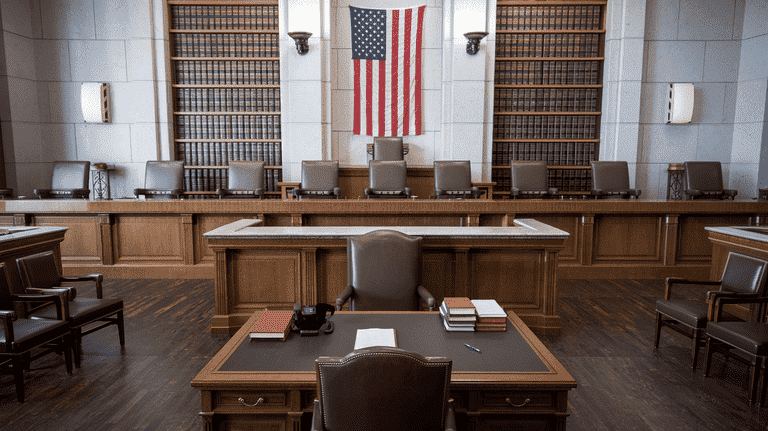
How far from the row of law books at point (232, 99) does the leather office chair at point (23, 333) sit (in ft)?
15.0

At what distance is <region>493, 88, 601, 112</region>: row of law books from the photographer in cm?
670

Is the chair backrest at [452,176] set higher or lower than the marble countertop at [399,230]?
higher

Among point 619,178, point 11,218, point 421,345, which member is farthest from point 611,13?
point 11,218

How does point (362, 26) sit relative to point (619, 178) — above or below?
above

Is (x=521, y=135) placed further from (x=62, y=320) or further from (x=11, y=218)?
(x=11, y=218)

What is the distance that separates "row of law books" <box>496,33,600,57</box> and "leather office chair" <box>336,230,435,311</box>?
513 centimetres

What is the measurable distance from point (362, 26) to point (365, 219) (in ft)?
11.9

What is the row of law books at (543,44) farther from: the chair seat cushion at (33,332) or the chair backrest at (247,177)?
the chair seat cushion at (33,332)

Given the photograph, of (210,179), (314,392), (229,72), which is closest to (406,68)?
(229,72)

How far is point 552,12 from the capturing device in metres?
6.55

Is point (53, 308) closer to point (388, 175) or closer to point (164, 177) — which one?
point (164, 177)

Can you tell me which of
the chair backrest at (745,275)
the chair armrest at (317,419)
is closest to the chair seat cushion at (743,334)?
the chair backrest at (745,275)

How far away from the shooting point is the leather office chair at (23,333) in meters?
2.21

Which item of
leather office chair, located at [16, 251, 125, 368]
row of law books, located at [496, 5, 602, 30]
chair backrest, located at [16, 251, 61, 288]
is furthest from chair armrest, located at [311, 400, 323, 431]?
row of law books, located at [496, 5, 602, 30]
